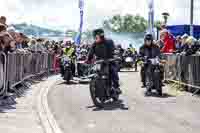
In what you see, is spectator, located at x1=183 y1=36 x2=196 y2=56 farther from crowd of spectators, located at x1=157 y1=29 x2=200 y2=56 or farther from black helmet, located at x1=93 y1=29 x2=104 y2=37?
black helmet, located at x1=93 y1=29 x2=104 y2=37

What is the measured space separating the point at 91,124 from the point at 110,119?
84 centimetres

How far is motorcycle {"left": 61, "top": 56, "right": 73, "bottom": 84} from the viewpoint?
25.6m

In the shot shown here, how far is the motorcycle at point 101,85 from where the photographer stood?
15.6m

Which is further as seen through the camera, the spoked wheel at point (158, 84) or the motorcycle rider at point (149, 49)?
the motorcycle rider at point (149, 49)

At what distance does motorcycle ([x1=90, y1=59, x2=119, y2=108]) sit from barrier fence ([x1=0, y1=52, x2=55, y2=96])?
2.25 m

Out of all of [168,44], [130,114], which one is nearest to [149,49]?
[168,44]

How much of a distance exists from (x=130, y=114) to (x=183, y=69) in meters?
7.46

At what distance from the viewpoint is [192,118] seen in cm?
1322

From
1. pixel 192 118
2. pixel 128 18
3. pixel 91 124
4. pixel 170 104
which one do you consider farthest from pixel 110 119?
pixel 128 18

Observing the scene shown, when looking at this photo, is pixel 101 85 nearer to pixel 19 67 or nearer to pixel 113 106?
pixel 113 106

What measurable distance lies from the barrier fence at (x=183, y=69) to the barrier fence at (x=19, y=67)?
5.28 metres

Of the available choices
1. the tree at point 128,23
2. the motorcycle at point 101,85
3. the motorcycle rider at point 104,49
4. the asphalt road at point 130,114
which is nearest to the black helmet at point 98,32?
the motorcycle rider at point 104,49

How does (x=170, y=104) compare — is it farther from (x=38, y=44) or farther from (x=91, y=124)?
(x=38, y=44)

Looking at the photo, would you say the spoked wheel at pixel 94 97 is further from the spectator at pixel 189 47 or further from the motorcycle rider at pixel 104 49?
the spectator at pixel 189 47
